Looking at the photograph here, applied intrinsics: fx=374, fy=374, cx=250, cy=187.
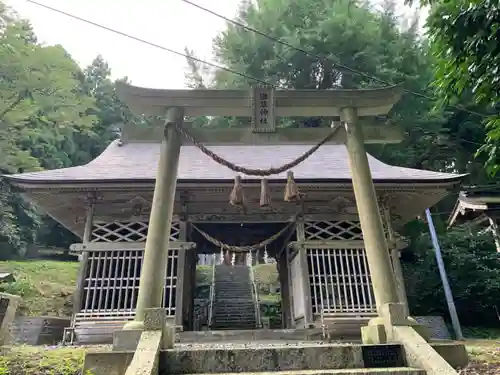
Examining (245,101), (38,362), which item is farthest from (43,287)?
(245,101)

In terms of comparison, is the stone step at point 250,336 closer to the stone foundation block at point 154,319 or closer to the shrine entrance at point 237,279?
the shrine entrance at point 237,279

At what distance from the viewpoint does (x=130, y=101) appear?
19.2 feet

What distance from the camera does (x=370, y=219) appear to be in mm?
5191

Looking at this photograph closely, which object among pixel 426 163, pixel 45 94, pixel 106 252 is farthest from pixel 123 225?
pixel 426 163

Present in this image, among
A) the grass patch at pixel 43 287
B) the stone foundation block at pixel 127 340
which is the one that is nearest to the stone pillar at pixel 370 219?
the stone foundation block at pixel 127 340

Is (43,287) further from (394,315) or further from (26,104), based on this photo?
(394,315)

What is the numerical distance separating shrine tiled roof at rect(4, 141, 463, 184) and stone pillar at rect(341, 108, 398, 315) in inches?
110

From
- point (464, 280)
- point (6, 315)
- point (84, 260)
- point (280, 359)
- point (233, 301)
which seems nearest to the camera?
point (280, 359)

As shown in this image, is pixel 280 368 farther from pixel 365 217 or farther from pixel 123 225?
pixel 123 225

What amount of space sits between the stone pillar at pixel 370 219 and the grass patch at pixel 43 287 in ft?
33.6

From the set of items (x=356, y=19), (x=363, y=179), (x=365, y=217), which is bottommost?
(x=365, y=217)

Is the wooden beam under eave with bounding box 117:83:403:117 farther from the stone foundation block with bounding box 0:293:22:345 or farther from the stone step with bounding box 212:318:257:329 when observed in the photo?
the stone step with bounding box 212:318:257:329

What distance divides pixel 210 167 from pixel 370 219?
18.8ft

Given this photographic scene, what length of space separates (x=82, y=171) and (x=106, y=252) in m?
2.19
